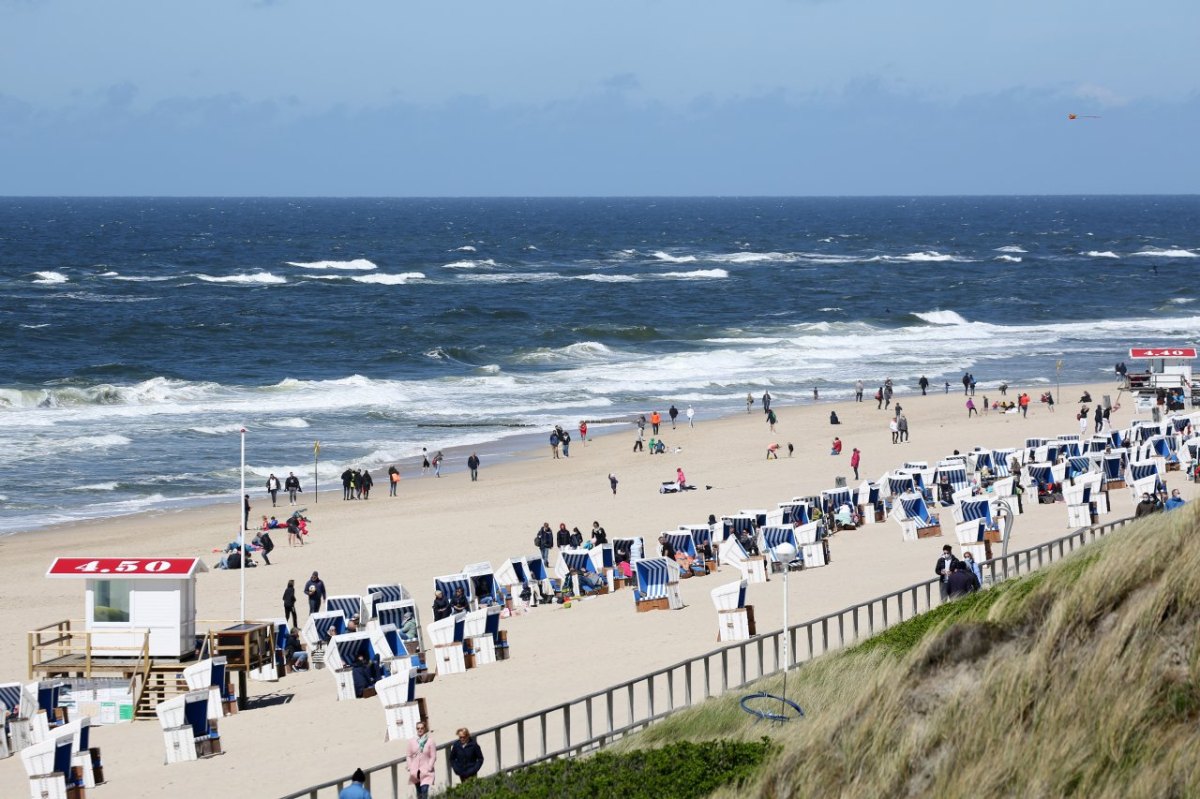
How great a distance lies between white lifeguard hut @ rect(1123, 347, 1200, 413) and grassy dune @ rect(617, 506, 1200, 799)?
3649cm

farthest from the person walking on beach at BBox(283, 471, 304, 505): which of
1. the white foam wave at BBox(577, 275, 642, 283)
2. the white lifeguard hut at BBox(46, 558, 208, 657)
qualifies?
the white foam wave at BBox(577, 275, 642, 283)

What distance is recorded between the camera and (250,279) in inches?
4173

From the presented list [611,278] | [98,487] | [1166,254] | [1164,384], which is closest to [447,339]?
[98,487]

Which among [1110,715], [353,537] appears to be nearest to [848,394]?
[353,537]

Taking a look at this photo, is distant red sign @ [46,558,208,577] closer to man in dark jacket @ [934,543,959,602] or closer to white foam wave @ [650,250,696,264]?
man in dark jacket @ [934,543,959,602]

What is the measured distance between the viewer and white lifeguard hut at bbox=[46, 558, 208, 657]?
19.2 m

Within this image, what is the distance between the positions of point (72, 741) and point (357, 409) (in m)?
39.1

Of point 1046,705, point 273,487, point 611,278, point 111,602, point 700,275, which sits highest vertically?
point 1046,705

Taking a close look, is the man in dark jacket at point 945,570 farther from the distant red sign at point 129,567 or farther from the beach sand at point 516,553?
the distant red sign at point 129,567

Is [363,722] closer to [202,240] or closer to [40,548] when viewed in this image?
[40,548]

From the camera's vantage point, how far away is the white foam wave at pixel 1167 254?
429ft

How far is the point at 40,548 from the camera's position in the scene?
3148 cm

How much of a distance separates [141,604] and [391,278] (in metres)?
91.1

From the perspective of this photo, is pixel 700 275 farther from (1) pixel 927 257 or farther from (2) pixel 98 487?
(2) pixel 98 487
